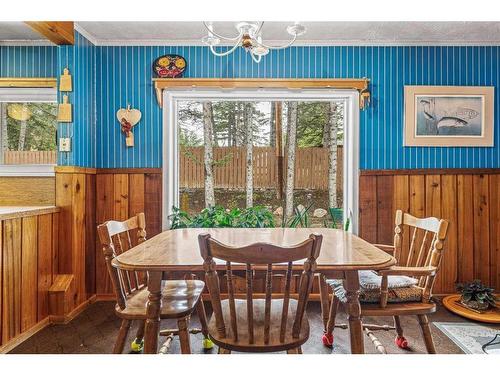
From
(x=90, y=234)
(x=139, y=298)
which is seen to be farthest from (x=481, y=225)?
(x=90, y=234)

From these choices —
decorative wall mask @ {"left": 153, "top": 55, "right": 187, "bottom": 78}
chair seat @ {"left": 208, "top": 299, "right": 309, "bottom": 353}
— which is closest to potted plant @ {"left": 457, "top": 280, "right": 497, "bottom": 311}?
chair seat @ {"left": 208, "top": 299, "right": 309, "bottom": 353}

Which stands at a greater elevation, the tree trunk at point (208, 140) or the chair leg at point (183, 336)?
the tree trunk at point (208, 140)

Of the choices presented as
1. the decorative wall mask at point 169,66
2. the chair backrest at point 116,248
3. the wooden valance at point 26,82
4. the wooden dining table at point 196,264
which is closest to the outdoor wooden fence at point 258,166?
the decorative wall mask at point 169,66

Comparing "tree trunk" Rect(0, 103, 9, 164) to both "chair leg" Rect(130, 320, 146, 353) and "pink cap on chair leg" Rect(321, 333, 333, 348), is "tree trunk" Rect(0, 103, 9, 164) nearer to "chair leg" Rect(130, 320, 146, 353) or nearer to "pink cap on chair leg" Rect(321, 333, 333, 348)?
"chair leg" Rect(130, 320, 146, 353)

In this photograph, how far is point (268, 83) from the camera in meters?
3.04

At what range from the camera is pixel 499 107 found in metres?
3.07

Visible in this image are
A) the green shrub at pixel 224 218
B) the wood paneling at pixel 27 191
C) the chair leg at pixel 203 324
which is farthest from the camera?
the green shrub at pixel 224 218

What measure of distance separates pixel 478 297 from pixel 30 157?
3928 mm

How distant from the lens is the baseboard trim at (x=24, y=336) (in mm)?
2109

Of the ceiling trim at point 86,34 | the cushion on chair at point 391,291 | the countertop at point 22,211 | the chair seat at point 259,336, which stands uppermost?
the ceiling trim at point 86,34

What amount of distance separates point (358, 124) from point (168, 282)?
2.09 meters

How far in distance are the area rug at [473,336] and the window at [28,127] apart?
340 centimetres

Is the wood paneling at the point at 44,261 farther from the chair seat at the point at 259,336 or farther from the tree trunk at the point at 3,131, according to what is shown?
the chair seat at the point at 259,336
